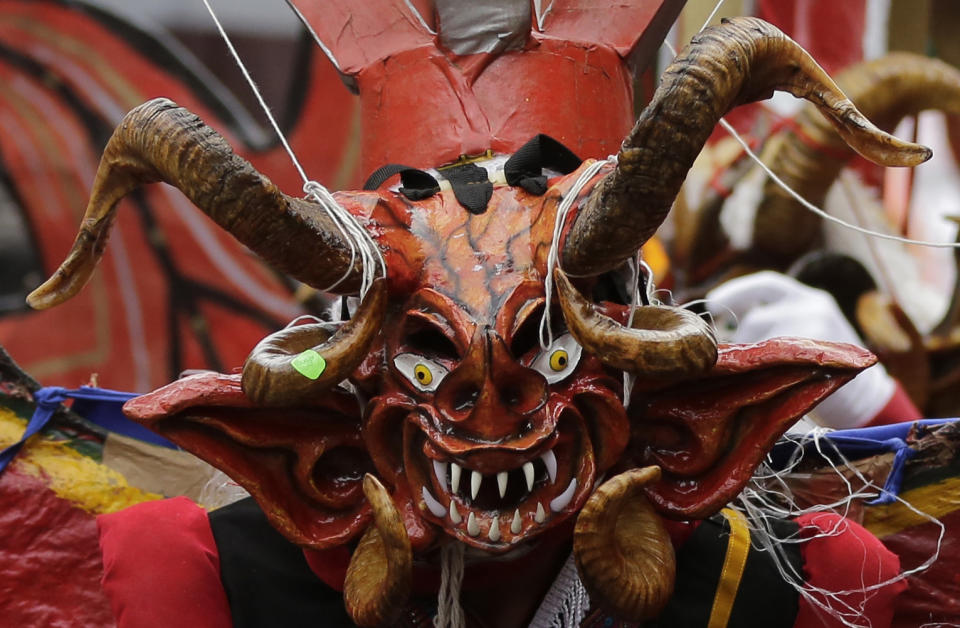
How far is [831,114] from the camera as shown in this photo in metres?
1.24

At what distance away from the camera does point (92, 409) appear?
177cm

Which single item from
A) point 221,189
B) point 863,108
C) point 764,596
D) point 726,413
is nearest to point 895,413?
point 863,108

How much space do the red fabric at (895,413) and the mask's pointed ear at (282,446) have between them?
1323 mm

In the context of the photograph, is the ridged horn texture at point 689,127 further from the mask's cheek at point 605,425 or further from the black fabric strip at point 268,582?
the black fabric strip at point 268,582

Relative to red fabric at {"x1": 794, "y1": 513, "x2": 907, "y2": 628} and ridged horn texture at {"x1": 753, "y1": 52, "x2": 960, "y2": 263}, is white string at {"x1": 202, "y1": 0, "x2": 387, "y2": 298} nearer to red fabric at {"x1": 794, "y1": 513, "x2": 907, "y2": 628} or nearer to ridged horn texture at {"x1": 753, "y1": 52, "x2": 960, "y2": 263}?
red fabric at {"x1": 794, "y1": 513, "x2": 907, "y2": 628}

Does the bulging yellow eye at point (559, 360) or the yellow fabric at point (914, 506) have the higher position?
the bulging yellow eye at point (559, 360)

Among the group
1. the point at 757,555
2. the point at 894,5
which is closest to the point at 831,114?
the point at 757,555

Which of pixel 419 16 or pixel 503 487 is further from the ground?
pixel 419 16

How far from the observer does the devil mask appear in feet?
3.85

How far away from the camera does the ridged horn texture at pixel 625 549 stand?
3.84ft

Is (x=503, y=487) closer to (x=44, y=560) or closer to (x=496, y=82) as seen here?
(x=496, y=82)

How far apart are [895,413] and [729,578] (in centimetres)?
105

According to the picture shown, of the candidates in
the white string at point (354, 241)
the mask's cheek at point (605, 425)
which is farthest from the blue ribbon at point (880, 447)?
the white string at point (354, 241)

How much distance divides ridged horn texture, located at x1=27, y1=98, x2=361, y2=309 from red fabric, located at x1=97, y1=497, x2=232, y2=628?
0.42 metres
